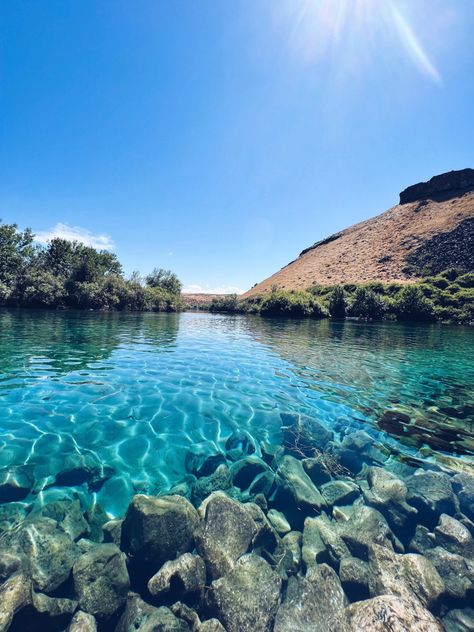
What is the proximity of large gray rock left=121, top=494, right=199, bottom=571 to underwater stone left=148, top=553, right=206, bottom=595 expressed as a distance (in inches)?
9.6

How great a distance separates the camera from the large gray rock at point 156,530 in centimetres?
349

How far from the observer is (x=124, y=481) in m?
4.62

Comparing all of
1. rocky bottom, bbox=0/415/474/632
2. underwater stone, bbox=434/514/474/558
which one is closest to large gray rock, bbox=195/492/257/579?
rocky bottom, bbox=0/415/474/632

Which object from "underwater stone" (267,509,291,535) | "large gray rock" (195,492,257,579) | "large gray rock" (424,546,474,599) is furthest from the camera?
"underwater stone" (267,509,291,535)

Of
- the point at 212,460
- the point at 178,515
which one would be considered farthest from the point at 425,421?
the point at 178,515

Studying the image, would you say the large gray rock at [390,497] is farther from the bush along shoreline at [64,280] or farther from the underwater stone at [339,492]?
the bush along shoreline at [64,280]

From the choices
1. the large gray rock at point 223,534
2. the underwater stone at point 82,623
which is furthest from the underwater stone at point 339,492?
the underwater stone at point 82,623

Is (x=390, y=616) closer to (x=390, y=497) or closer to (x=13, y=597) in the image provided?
(x=390, y=497)

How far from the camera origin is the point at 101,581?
10.1 feet

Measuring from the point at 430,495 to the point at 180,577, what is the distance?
4012mm

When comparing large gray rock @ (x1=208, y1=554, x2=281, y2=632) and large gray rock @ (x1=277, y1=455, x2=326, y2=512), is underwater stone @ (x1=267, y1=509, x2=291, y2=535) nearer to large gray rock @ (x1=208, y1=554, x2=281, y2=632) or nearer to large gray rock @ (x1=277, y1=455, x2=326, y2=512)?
→ large gray rock @ (x1=277, y1=455, x2=326, y2=512)

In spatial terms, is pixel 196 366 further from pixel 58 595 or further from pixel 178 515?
pixel 58 595

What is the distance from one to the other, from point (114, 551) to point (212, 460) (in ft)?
7.21

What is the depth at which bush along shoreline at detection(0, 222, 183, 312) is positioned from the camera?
52.0 m
